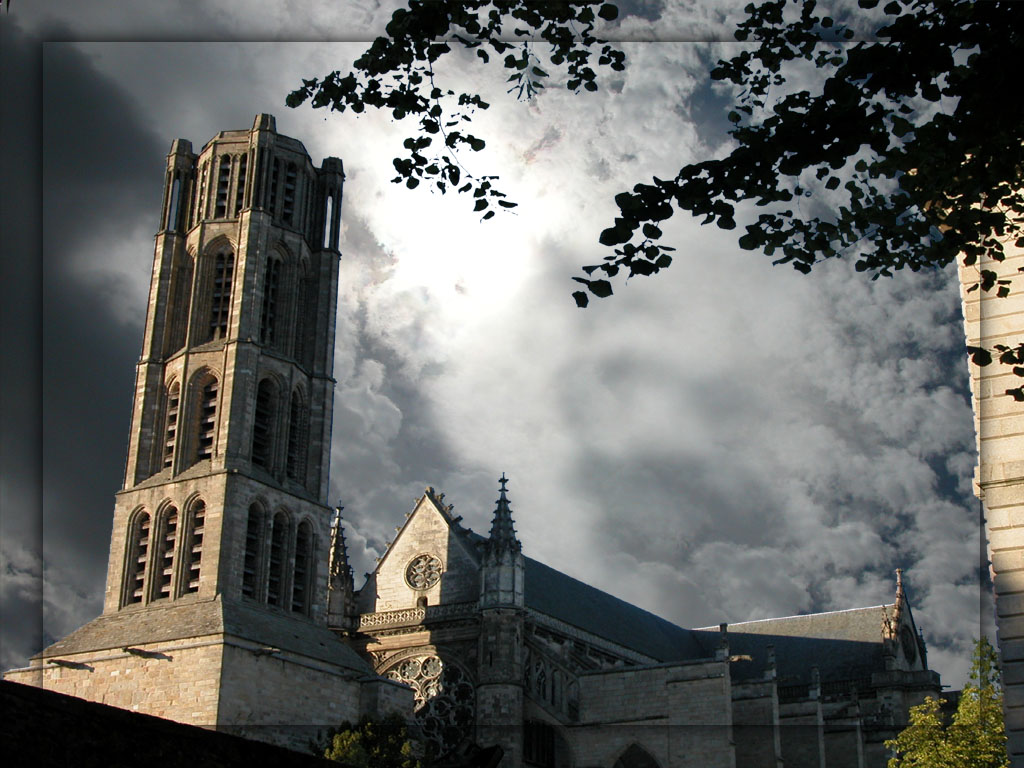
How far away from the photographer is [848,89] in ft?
27.6

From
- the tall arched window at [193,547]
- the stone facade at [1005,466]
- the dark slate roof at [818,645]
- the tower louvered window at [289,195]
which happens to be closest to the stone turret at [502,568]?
the tall arched window at [193,547]

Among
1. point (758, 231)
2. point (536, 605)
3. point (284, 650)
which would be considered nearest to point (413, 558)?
point (536, 605)

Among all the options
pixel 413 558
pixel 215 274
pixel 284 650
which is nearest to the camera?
pixel 284 650

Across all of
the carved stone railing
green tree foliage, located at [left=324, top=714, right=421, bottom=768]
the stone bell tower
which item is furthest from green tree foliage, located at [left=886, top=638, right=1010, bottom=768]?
the carved stone railing

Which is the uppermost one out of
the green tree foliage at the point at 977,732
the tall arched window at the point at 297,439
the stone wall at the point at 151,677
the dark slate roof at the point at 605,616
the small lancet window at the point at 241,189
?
the small lancet window at the point at 241,189

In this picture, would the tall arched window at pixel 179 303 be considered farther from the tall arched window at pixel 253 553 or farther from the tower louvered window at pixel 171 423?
the tall arched window at pixel 253 553

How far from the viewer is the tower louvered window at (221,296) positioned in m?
40.4

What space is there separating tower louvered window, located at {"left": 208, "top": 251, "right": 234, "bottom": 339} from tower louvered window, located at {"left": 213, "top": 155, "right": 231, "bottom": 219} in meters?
1.83

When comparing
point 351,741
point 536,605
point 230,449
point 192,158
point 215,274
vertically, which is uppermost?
point 192,158

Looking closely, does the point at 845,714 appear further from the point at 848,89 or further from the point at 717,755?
the point at 848,89

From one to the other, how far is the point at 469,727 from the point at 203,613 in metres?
9.12

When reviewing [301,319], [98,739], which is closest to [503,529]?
[301,319]

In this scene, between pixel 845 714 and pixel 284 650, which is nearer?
pixel 284 650

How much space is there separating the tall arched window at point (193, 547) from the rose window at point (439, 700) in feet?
23.2
